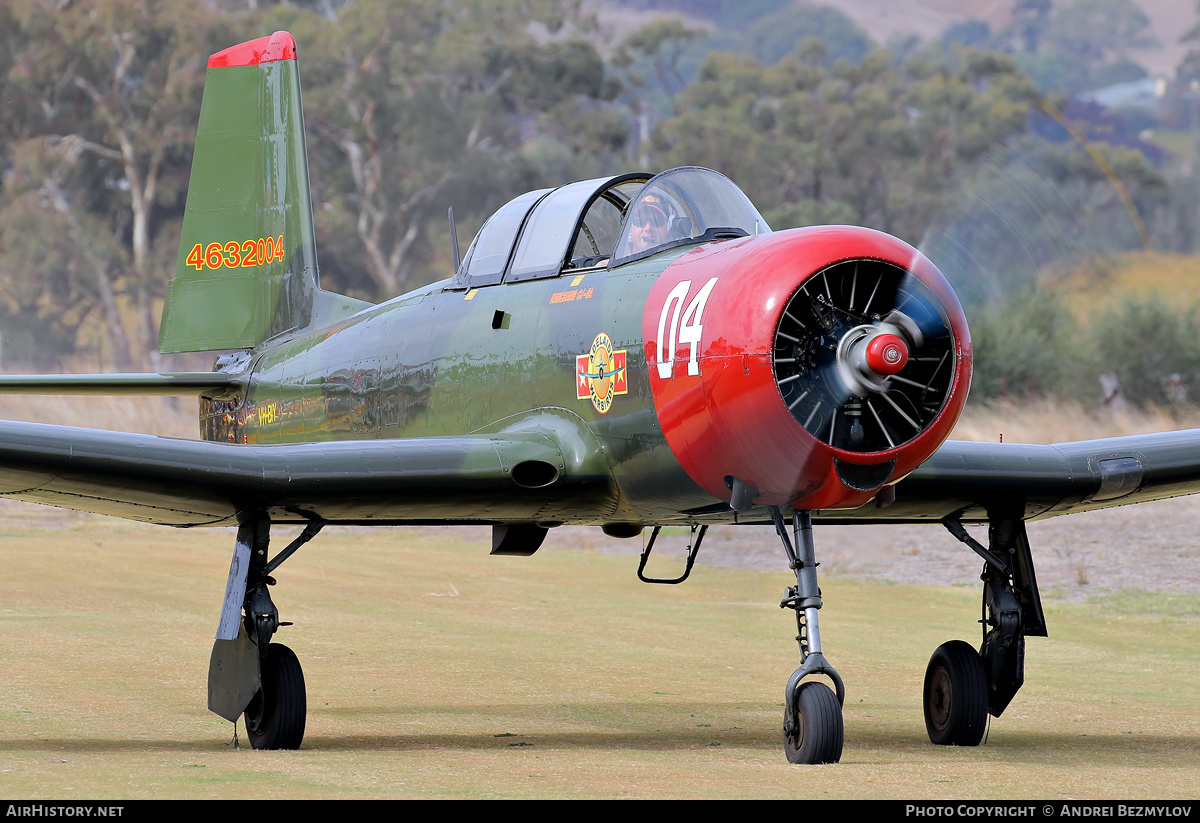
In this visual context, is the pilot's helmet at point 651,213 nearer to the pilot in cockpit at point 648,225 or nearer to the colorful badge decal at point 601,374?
the pilot in cockpit at point 648,225

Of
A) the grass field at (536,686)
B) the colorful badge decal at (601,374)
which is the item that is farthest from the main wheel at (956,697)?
the colorful badge decal at (601,374)

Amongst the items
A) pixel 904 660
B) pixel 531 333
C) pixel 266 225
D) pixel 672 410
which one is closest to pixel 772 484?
pixel 672 410

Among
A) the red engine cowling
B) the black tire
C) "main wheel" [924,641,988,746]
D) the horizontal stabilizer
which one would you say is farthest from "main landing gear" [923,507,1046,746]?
the horizontal stabilizer

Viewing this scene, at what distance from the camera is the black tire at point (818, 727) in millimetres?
8359

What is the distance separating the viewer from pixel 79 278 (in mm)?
59750

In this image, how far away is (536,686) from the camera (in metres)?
12.4

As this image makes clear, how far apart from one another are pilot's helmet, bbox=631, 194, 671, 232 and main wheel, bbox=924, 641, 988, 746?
11.2ft

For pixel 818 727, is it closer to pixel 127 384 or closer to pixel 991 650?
pixel 991 650

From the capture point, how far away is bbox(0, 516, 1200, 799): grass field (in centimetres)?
800

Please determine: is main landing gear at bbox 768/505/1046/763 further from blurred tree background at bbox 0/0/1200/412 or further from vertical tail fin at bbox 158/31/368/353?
blurred tree background at bbox 0/0/1200/412

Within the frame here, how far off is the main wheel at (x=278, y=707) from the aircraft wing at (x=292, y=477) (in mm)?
935

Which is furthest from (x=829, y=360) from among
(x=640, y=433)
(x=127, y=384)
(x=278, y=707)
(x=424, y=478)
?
(x=127, y=384)

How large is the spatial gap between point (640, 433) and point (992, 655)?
306cm
